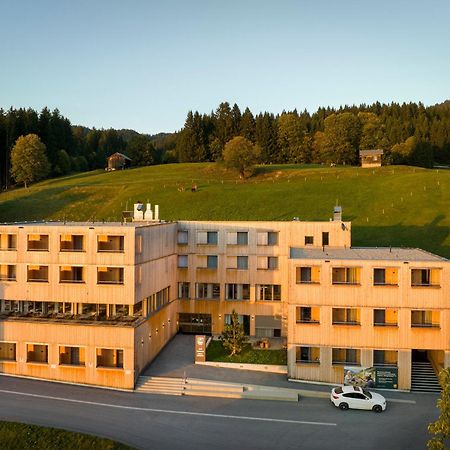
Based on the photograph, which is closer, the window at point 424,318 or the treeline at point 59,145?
the window at point 424,318

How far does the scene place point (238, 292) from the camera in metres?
49.9

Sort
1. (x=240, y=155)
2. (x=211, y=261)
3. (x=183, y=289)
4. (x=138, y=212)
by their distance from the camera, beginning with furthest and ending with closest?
(x=240, y=155)
(x=138, y=212)
(x=183, y=289)
(x=211, y=261)

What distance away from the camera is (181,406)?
32875 mm

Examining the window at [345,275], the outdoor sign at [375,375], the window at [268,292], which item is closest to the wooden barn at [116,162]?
the window at [268,292]

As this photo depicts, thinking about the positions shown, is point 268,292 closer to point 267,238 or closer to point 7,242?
point 267,238

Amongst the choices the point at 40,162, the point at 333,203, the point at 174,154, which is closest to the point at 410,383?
the point at 333,203

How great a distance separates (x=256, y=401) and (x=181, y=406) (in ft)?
18.8

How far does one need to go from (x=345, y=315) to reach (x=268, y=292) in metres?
13.0

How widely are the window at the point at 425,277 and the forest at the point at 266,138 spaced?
298 feet

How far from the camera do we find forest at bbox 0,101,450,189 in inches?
5482

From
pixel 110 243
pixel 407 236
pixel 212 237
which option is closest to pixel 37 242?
pixel 110 243

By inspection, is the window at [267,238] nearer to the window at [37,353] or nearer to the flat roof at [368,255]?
the flat roof at [368,255]

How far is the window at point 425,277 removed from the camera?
37125 millimetres

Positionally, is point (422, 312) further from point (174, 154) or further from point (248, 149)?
point (174, 154)
